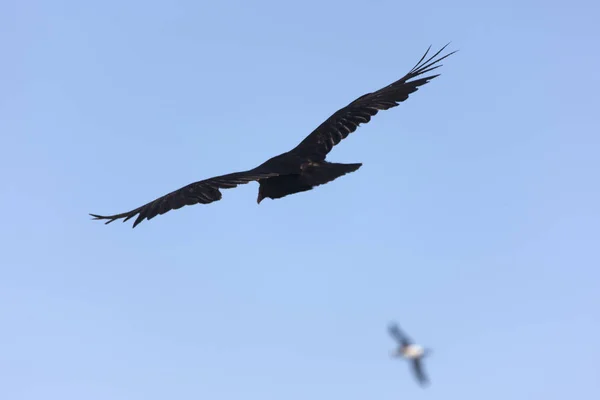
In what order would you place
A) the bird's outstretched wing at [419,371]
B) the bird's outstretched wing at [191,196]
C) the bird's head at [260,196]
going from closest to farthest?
the bird's outstretched wing at [419,371], the bird's outstretched wing at [191,196], the bird's head at [260,196]

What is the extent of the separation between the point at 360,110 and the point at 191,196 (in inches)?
282

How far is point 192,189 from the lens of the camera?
17906 mm

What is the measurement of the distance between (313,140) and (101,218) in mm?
6657

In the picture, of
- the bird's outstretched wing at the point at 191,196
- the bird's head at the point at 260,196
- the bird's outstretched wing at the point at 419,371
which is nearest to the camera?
the bird's outstretched wing at the point at 419,371

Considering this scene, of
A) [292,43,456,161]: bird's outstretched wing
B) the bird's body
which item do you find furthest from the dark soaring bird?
the bird's body

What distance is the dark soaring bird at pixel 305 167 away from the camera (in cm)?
1761

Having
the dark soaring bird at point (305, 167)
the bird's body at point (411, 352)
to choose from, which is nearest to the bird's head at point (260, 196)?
the dark soaring bird at point (305, 167)

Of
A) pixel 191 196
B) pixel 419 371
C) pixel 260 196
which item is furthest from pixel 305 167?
pixel 419 371

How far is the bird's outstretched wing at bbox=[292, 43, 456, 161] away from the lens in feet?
71.8

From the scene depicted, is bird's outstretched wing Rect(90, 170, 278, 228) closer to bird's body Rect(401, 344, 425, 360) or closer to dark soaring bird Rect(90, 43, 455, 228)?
dark soaring bird Rect(90, 43, 455, 228)

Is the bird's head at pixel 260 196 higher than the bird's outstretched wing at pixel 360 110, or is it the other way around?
the bird's outstretched wing at pixel 360 110

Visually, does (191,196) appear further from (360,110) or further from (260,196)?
(360,110)

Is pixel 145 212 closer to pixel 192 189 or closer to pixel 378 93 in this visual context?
pixel 192 189

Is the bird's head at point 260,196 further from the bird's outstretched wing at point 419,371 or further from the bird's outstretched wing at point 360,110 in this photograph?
the bird's outstretched wing at point 419,371
